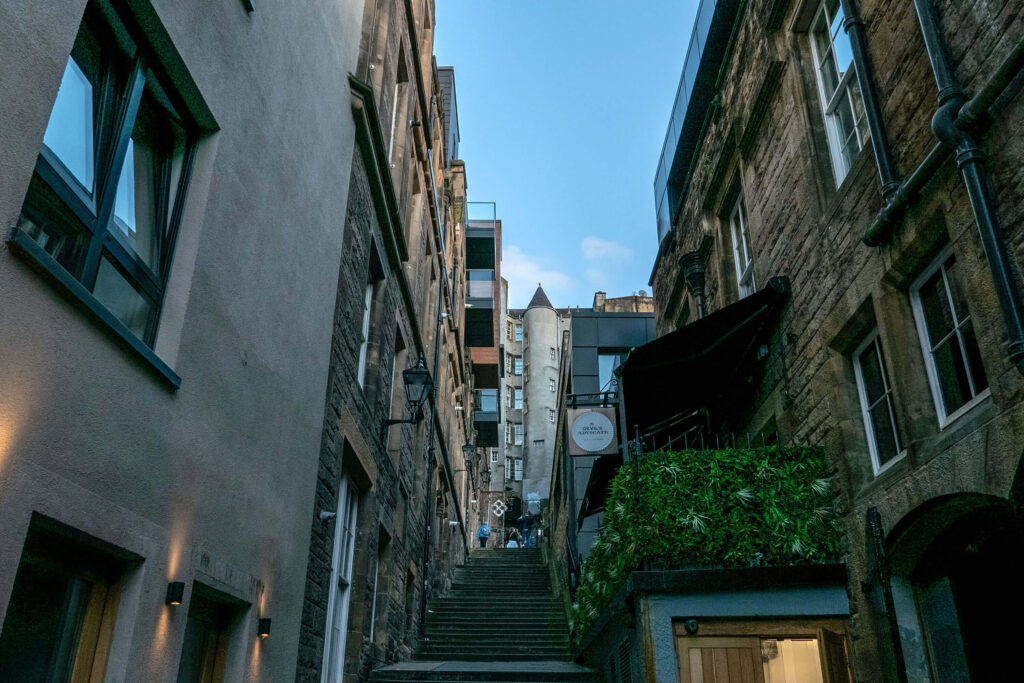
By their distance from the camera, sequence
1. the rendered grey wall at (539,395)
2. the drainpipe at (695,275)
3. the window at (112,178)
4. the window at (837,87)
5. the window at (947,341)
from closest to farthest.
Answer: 1. the window at (112,178)
2. the window at (947,341)
3. the window at (837,87)
4. the drainpipe at (695,275)
5. the rendered grey wall at (539,395)

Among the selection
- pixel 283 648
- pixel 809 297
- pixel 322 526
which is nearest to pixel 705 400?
pixel 809 297

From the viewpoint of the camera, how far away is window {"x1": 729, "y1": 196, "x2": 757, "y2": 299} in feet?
33.5

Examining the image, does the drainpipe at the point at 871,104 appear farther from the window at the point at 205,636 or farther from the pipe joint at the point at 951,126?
the window at the point at 205,636

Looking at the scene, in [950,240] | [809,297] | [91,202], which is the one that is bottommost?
[91,202]

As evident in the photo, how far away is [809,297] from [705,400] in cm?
330

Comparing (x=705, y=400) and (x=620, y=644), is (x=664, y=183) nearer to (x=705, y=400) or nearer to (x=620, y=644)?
(x=705, y=400)

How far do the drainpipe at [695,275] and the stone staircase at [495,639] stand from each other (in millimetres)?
5622

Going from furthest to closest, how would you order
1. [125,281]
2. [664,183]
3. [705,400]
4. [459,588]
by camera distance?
[459,588], [664,183], [705,400], [125,281]

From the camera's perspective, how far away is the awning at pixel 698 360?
328 inches

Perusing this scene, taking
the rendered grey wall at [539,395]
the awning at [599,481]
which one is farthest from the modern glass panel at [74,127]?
the rendered grey wall at [539,395]

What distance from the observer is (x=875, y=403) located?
6.64 m

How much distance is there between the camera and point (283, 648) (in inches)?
248

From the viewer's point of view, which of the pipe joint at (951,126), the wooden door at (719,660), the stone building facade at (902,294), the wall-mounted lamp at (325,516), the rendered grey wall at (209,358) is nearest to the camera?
the rendered grey wall at (209,358)

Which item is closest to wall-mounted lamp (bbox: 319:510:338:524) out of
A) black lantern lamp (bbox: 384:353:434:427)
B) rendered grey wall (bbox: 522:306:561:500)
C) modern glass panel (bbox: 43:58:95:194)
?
black lantern lamp (bbox: 384:353:434:427)
